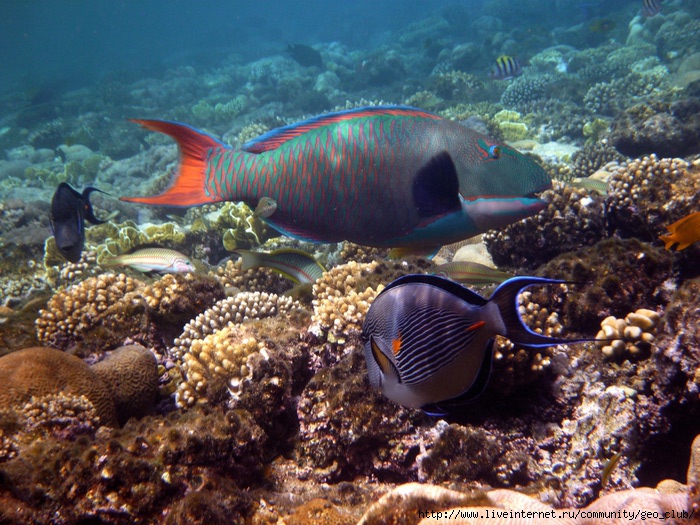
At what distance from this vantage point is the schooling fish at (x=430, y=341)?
4.52 feet

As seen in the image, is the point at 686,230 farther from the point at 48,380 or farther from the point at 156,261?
the point at 156,261

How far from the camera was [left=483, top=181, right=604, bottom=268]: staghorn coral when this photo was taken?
13.7 feet

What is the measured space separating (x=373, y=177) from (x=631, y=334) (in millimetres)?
1992

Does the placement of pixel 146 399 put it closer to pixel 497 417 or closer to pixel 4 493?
pixel 4 493

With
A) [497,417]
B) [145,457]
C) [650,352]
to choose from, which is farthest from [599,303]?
[145,457]

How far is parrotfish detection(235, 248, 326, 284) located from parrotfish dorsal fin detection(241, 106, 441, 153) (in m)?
1.51

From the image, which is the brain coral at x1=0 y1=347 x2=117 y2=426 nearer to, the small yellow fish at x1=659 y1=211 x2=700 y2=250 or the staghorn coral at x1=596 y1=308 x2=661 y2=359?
the staghorn coral at x1=596 y1=308 x2=661 y2=359

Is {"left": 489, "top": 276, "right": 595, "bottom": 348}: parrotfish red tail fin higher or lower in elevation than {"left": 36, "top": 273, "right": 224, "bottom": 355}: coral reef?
higher

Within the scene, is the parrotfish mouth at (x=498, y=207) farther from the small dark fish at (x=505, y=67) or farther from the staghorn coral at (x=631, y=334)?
the small dark fish at (x=505, y=67)

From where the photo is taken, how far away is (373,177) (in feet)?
6.88

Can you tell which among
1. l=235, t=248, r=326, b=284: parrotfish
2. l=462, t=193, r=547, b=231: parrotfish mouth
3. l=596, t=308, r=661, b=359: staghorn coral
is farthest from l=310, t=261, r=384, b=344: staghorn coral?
l=596, t=308, r=661, b=359: staghorn coral

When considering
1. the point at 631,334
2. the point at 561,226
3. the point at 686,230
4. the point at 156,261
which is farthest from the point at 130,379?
the point at 561,226

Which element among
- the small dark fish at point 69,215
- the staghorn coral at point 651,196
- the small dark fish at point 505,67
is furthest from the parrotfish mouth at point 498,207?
the small dark fish at point 505,67

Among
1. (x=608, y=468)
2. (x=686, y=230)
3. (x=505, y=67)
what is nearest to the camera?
(x=608, y=468)
